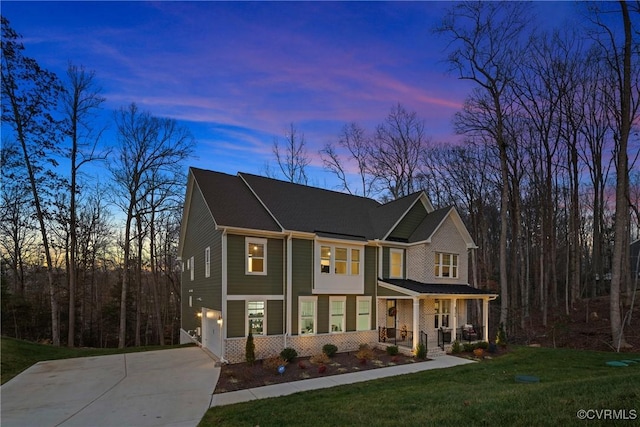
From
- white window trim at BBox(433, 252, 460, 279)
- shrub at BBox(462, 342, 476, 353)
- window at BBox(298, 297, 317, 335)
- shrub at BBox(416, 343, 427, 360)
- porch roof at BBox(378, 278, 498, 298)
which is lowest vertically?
shrub at BBox(462, 342, 476, 353)

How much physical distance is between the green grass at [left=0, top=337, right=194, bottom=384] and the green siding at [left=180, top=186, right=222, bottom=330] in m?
3.13

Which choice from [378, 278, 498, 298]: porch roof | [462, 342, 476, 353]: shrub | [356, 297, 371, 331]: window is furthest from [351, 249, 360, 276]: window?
[462, 342, 476, 353]: shrub

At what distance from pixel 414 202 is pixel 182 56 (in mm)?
13005

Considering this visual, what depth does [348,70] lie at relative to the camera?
640 inches

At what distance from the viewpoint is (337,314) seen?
15875 millimetres

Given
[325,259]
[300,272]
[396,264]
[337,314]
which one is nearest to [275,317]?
[300,272]

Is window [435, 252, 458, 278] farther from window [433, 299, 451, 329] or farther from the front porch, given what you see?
window [433, 299, 451, 329]

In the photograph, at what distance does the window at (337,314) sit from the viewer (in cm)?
1570

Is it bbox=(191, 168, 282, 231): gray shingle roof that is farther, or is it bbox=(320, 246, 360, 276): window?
bbox=(320, 246, 360, 276): window

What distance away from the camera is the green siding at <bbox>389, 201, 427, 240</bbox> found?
59.6 feet

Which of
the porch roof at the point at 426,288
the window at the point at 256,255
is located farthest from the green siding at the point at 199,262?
the porch roof at the point at 426,288

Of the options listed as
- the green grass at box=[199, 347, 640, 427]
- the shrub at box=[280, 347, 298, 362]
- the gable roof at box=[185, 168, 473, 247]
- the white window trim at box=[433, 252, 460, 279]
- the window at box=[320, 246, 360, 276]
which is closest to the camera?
Result: the green grass at box=[199, 347, 640, 427]

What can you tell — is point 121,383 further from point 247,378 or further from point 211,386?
point 247,378

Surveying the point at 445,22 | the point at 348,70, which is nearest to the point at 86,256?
the point at 348,70
